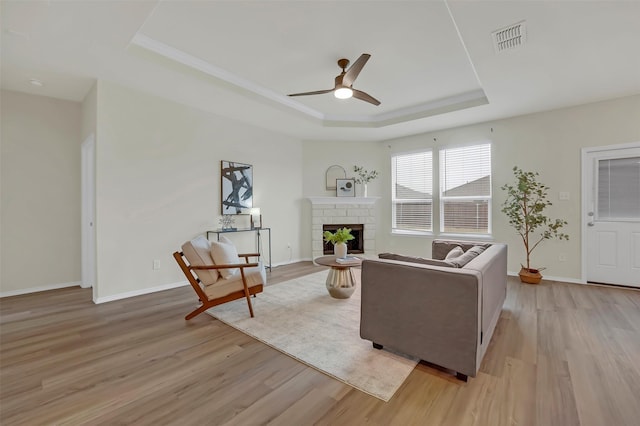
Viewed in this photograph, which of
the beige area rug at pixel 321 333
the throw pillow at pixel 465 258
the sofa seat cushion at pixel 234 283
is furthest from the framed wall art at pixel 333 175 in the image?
the throw pillow at pixel 465 258

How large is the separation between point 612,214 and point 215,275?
221 inches

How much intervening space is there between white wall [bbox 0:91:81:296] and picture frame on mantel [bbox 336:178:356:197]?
466 cm

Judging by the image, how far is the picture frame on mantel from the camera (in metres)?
6.34

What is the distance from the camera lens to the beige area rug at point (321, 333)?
1.97m

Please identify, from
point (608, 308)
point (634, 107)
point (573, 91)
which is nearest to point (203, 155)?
point (573, 91)

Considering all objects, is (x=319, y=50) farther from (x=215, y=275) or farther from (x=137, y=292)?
(x=137, y=292)

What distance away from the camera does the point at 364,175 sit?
6426 millimetres

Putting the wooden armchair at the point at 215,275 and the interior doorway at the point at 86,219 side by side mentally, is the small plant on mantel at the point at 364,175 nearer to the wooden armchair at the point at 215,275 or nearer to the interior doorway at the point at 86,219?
the wooden armchair at the point at 215,275

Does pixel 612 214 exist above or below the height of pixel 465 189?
below

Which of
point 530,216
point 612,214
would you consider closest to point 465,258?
point 530,216

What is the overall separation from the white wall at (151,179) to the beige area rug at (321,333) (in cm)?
148

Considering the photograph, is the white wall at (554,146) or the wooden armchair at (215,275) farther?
the white wall at (554,146)

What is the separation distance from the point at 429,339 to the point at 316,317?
1.33 m

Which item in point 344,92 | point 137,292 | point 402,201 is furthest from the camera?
point 402,201
